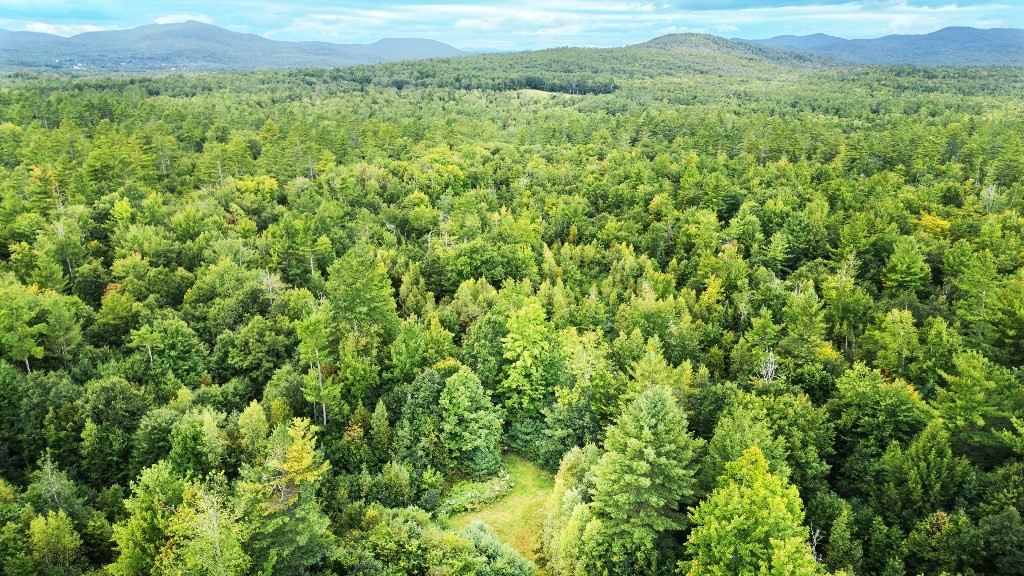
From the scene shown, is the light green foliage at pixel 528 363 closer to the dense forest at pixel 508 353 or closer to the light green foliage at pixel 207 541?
the dense forest at pixel 508 353

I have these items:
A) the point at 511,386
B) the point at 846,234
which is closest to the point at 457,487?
the point at 511,386

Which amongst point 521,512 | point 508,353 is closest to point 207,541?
point 521,512

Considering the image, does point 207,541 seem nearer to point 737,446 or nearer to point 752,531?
point 752,531

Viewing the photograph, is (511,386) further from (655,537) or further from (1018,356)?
(1018,356)

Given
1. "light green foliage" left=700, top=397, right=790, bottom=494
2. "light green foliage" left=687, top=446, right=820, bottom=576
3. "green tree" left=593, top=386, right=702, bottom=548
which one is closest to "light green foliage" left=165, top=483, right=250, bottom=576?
"green tree" left=593, top=386, right=702, bottom=548

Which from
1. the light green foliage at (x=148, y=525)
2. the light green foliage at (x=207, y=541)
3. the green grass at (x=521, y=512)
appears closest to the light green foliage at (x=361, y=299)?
the green grass at (x=521, y=512)
